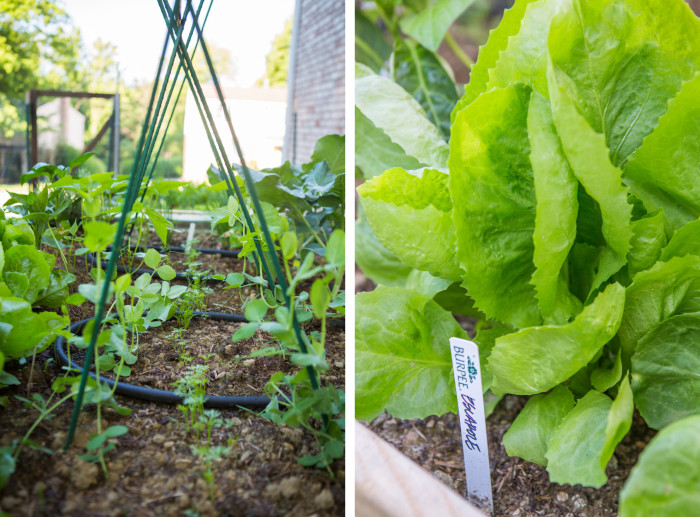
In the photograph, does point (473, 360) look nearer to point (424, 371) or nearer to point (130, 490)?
point (424, 371)

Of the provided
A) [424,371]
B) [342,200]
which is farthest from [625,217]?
[342,200]

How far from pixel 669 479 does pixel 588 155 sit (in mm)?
227

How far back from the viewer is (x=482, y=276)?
1.72ft

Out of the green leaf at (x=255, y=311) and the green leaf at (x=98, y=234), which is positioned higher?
the green leaf at (x=98, y=234)

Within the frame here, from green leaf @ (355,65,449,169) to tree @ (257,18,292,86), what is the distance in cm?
444

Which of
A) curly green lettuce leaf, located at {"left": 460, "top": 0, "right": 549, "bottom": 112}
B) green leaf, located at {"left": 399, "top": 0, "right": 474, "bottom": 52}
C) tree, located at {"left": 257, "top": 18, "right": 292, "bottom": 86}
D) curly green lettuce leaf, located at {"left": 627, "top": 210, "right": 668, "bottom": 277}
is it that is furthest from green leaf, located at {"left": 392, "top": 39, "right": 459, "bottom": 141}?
tree, located at {"left": 257, "top": 18, "right": 292, "bottom": 86}

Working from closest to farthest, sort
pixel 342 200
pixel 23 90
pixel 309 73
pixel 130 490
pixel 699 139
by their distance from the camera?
pixel 130 490, pixel 699 139, pixel 342 200, pixel 23 90, pixel 309 73

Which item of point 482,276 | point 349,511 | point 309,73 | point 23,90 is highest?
point 309,73

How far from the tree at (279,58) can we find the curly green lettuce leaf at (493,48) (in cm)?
460

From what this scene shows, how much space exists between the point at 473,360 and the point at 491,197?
0.16 meters

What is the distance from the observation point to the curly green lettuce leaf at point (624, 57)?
0.46 metres

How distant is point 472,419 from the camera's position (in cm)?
55

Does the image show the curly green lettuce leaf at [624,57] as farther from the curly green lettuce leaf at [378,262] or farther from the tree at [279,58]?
the tree at [279,58]

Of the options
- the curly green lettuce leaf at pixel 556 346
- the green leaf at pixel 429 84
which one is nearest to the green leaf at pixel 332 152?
the green leaf at pixel 429 84
